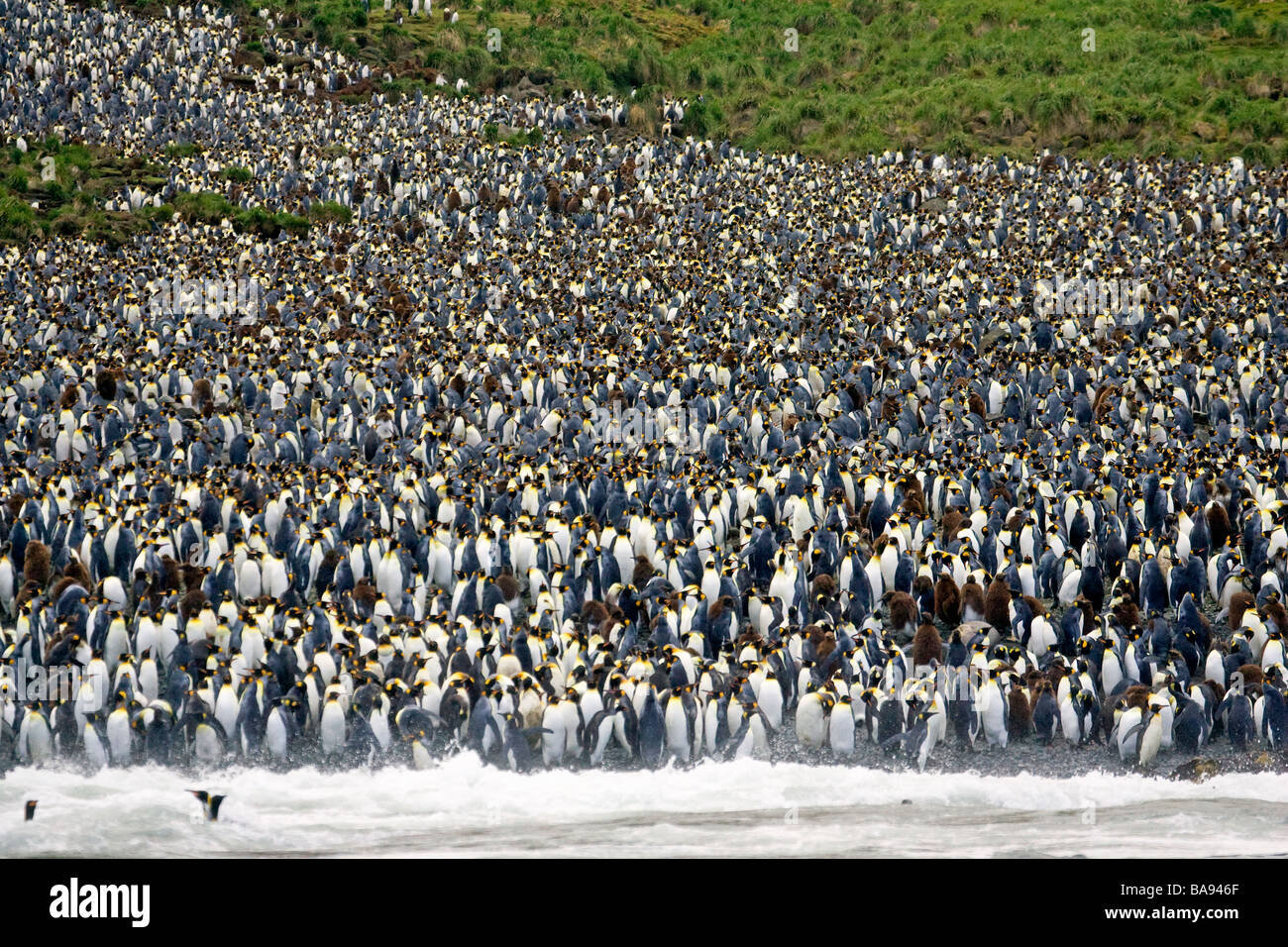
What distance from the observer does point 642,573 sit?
13.7m

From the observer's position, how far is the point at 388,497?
14727 millimetres

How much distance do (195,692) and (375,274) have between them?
550 inches

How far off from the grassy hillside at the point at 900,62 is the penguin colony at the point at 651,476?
208 inches

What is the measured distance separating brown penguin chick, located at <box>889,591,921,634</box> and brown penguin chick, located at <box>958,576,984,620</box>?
416mm

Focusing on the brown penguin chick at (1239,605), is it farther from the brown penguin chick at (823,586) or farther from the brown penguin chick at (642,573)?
the brown penguin chick at (642,573)

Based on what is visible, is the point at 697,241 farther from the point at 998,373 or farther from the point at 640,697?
the point at 640,697

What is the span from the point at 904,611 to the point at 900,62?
31.1 metres

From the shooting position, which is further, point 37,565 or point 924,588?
point 37,565

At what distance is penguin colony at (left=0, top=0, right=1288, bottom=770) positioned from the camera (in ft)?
37.5

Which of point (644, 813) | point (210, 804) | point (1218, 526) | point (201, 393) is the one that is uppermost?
point (201, 393)

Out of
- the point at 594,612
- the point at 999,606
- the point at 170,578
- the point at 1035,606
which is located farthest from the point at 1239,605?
the point at 170,578

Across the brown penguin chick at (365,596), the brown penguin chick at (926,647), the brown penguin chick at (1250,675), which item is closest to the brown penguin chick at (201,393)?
the brown penguin chick at (365,596)

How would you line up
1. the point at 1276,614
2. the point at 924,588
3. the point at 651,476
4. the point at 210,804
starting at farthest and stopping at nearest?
the point at 651,476, the point at 924,588, the point at 1276,614, the point at 210,804

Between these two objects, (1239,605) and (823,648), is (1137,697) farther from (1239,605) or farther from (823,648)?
(823,648)
